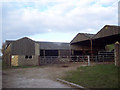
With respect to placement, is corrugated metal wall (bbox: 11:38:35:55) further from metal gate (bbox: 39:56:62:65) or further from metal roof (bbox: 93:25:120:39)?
metal roof (bbox: 93:25:120:39)

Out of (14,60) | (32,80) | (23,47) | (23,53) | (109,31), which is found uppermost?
(109,31)

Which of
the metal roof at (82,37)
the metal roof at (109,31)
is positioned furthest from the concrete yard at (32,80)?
the metal roof at (82,37)

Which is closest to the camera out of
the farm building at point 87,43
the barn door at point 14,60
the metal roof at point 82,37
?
the barn door at point 14,60

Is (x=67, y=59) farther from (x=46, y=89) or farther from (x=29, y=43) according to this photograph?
(x=46, y=89)

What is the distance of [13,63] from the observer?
23.2 meters

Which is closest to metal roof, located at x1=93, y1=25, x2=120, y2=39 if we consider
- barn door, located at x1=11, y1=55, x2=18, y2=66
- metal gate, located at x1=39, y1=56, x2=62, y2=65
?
Result: metal gate, located at x1=39, y1=56, x2=62, y2=65

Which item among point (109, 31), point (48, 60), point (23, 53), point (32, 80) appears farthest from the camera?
point (48, 60)

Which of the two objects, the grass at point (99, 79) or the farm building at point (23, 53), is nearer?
the grass at point (99, 79)

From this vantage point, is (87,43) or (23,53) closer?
(23,53)

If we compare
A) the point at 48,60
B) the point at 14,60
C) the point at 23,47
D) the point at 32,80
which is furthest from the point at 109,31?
the point at 14,60

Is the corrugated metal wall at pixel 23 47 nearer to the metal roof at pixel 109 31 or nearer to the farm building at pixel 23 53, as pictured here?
the farm building at pixel 23 53

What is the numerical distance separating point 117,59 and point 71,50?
65.7 ft

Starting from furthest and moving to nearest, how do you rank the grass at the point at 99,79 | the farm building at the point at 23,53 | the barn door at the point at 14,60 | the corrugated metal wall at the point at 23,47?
the corrugated metal wall at the point at 23,47 → the farm building at the point at 23,53 → the barn door at the point at 14,60 → the grass at the point at 99,79

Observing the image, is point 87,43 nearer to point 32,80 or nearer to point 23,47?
point 23,47
